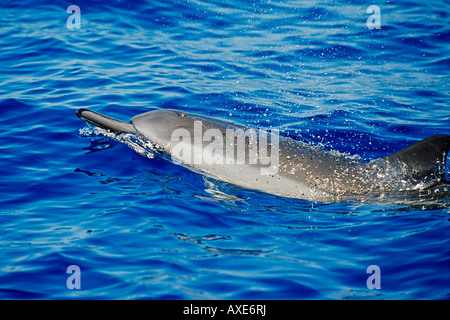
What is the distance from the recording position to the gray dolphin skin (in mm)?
8398

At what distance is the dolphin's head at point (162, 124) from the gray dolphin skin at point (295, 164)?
17 mm

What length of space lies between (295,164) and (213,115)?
3.80 meters

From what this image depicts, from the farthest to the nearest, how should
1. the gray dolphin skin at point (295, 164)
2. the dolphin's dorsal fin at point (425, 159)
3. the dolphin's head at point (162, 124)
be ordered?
the dolphin's head at point (162, 124)
the gray dolphin skin at point (295, 164)
the dolphin's dorsal fin at point (425, 159)

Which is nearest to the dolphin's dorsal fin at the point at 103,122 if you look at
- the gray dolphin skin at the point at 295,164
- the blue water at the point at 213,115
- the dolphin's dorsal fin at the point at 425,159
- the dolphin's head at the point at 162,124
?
the dolphin's head at the point at 162,124

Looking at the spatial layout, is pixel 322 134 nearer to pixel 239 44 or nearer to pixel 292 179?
pixel 292 179

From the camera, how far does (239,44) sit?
16.3 meters

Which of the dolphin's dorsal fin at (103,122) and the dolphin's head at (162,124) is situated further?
the dolphin's dorsal fin at (103,122)

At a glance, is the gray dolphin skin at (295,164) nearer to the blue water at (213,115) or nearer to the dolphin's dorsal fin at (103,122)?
the blue water at (213,115)

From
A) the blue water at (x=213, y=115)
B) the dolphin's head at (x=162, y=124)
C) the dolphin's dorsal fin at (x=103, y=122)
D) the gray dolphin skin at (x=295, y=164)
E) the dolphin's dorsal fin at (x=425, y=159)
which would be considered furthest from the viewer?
the dolphin's dorsal fin at (x=103, y=122)

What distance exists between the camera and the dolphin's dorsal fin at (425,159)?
8.23m

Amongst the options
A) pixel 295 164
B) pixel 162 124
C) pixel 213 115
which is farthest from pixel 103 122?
pixel 295 164

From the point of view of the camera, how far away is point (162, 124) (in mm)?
9711

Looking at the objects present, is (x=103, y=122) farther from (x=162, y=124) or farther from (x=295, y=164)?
(x=295, y=164)

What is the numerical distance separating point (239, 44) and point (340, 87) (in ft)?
12.2
